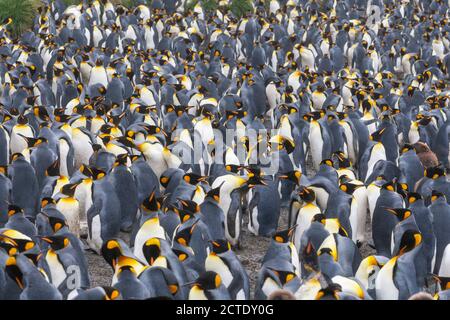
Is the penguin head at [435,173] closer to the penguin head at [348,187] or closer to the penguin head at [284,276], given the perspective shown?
the penguin head at [348,187]

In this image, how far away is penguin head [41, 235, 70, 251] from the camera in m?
5.27

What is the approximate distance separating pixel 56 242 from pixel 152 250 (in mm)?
619

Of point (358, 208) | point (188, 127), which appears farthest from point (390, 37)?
point (358, 208)

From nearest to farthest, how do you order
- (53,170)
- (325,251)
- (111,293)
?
(111,293) < (325,251) < (53,170)

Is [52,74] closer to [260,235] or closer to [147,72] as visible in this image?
[147,72]

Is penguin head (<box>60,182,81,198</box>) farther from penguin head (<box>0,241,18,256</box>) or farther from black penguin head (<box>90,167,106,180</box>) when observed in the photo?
penguin head (<box>0,241,18,256</box>)

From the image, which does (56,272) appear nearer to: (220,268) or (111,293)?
(111,293)

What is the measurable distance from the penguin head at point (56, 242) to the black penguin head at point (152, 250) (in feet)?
1.68

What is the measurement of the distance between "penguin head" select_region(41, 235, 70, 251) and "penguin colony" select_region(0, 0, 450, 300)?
0.01 metres

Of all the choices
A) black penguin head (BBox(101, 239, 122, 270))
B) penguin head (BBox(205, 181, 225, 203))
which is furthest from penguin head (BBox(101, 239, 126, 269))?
penguin head (BBox(205, 181, 225, 203))

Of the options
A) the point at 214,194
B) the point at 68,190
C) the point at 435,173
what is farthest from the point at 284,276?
the point at 435,173

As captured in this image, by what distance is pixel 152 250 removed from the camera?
513 centimetres

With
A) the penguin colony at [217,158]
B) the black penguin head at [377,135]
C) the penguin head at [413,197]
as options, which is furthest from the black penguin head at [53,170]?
the black penguin head at [377,135]

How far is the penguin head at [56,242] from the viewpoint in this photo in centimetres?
527
